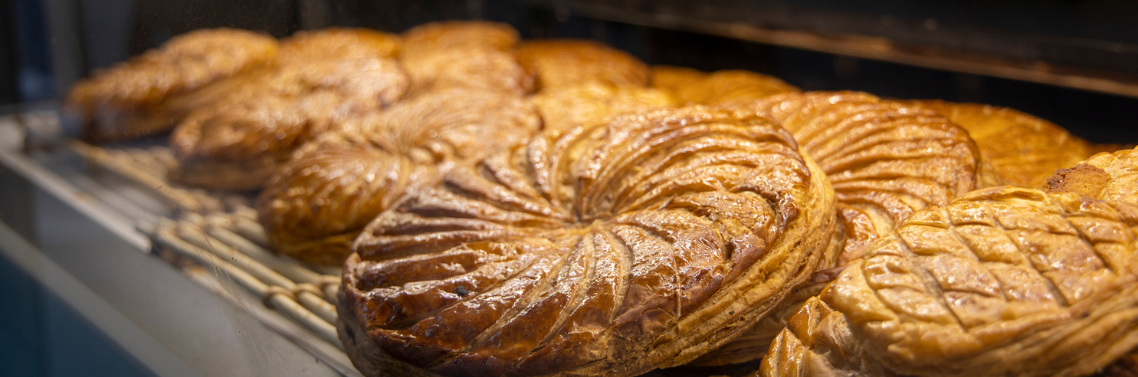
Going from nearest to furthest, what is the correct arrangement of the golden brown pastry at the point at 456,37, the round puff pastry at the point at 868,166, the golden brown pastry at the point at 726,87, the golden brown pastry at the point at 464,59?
the round puff pastry at the point at 868,166
the golden brown pastry at the point at 726,87
the golden brown pastry at the point at 464,59
the golden brown pastry at the point at 456,37

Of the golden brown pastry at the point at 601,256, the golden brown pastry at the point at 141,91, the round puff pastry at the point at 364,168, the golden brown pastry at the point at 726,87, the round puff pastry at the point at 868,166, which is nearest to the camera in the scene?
the golden brown pastry at the point at 601,256

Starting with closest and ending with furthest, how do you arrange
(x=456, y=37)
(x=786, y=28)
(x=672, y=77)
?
(x=786, y=28) < (x=672, y=77) < (x=456, y=37)

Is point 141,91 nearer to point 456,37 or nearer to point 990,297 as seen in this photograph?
point 456,37

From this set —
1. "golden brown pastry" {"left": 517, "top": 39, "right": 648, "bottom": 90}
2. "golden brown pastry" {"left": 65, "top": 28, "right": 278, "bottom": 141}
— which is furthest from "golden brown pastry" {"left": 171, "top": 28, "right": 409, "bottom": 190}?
"golden brown pastry" {"left": 517, "top": 39, "right": 648, "bottom": 90}

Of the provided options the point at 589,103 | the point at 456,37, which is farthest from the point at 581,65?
the point at 589,103

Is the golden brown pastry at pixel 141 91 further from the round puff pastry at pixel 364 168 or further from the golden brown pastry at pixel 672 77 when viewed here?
the golden brown pastry at pixel 672 77

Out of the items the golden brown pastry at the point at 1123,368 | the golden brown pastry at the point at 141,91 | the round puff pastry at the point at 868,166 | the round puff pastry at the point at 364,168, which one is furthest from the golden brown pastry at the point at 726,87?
the golden brown pastry at the point at 141,91

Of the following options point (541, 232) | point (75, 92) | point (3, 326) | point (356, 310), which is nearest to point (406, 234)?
point (356, 310)
